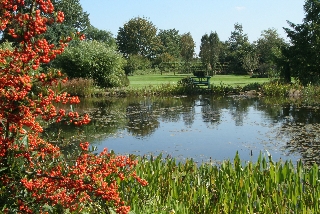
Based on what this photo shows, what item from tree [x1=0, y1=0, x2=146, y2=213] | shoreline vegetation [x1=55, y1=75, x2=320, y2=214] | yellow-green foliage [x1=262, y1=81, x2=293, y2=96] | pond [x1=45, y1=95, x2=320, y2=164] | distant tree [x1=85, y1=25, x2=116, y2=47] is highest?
distant tree [x1=85, y1=25, x2=116, y2=47]

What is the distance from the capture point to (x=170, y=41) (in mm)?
74375

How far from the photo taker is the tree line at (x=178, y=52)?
89.1ft

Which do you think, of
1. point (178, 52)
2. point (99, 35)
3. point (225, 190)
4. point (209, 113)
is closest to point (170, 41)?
point (178, 52)

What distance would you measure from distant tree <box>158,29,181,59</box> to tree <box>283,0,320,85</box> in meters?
40.2

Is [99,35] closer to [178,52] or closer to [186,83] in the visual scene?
[178,52]

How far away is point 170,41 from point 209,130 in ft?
203

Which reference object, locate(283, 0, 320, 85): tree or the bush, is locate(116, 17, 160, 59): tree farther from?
locate(283, 0, 320, 85): tree

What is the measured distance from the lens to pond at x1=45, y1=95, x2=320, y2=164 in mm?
10516

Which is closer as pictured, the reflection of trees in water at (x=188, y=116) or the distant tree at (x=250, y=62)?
the reflection of trees in water at (x=188, y=116)

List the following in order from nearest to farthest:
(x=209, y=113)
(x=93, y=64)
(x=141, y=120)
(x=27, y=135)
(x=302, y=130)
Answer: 1. (x=27, y=135)
2. (x=302, y=130)
3. (x=141, y=120)
4. (x=209, y=113)
5. (x=93, y=64)

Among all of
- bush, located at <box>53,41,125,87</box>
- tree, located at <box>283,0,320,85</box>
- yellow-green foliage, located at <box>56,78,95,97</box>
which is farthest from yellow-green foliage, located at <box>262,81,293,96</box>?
yellow-green foliage, located at <box>56,78,95,97</box>

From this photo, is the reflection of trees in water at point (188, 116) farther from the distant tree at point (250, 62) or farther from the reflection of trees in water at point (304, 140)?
the distant tree at point (250, 62)

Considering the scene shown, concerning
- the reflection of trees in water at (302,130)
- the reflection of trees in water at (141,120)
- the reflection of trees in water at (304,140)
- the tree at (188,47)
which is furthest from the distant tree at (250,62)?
the reflection of trees in water at (304,140)

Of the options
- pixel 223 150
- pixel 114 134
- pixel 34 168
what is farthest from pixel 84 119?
pixel 114 134
